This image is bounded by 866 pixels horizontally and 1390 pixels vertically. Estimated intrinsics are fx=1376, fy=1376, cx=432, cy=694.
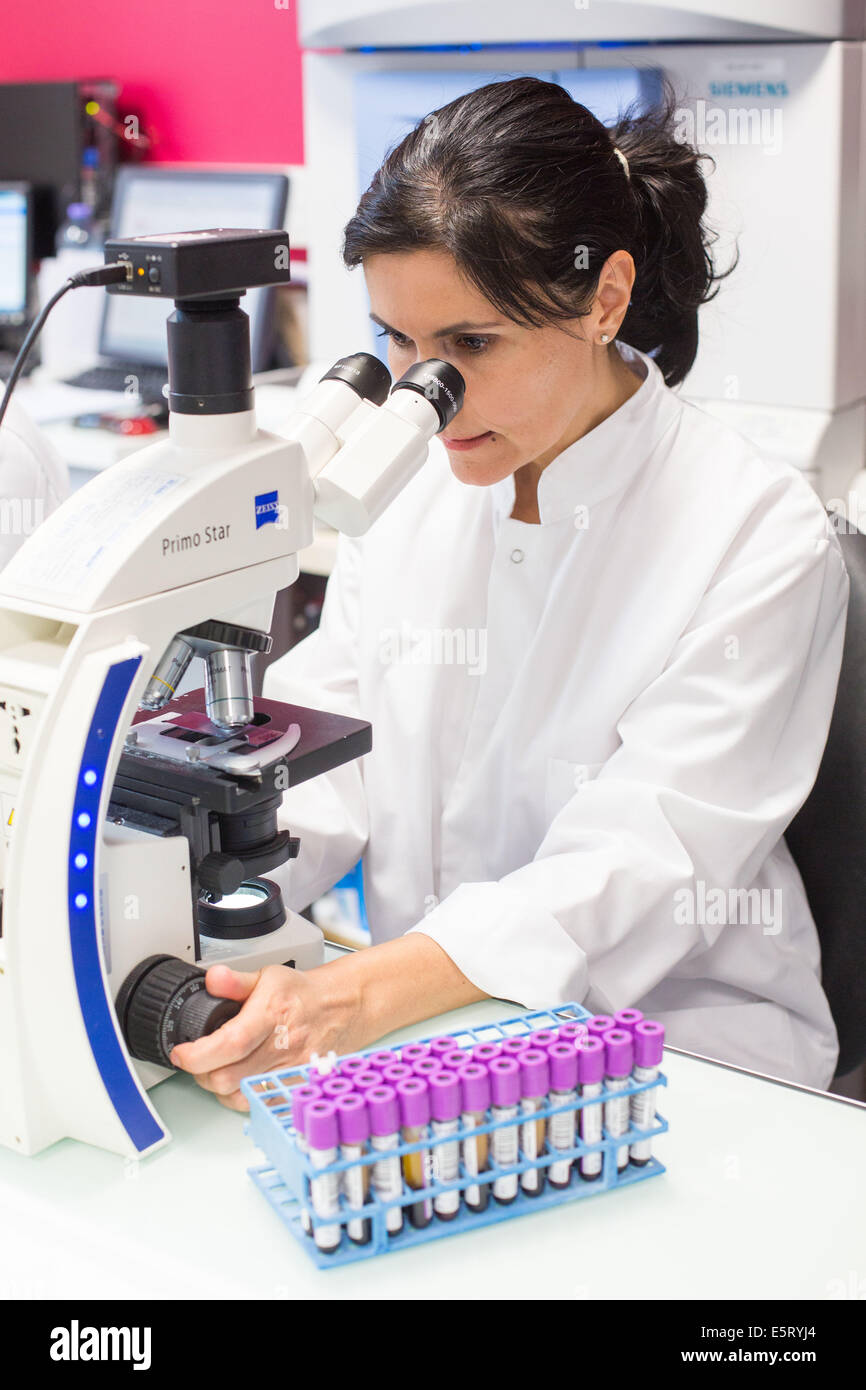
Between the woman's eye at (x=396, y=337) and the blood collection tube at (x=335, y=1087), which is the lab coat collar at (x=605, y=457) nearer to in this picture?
the woman's eye at (x=396, y=337)

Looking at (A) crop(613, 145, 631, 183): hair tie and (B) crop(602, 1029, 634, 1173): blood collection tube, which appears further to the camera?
(A) crop(613, 145, 631, 183): hair tie

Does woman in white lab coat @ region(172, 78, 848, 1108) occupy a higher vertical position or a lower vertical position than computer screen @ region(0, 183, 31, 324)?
lower

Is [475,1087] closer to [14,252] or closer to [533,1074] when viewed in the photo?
[533,1074]

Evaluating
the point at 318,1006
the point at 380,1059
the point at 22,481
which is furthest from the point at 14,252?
the point at 380,1059

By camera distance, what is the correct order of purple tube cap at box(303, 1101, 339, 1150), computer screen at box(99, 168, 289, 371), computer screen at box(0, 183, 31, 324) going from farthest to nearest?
1. computer screen at box(0, 183, 31, 324)
2. computer screen at box(99, 168, 289, 371)
3. purple tube cap at box(303, 1101, 339, 1150)

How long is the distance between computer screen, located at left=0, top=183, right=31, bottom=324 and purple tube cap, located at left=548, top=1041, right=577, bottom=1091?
3.27 metres

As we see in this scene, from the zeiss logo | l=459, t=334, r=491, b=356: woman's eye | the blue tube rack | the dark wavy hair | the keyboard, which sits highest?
the dark wavy hair

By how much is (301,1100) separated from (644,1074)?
9.1 inches

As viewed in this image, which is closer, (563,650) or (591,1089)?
(591,1089)

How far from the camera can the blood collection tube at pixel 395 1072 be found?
855 mm

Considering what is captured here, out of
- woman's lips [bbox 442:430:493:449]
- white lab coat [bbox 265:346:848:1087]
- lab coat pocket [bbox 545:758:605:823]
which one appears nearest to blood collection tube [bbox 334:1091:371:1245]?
white lab coat [bbox 265:346:848:1087]

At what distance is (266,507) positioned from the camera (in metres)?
0.94

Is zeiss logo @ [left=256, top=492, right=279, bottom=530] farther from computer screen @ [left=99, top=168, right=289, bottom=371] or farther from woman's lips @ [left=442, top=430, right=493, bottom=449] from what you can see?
computer screen @ [left=99, top=168, right=289, bottom=371]

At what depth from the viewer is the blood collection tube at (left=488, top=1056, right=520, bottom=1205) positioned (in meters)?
0.86
